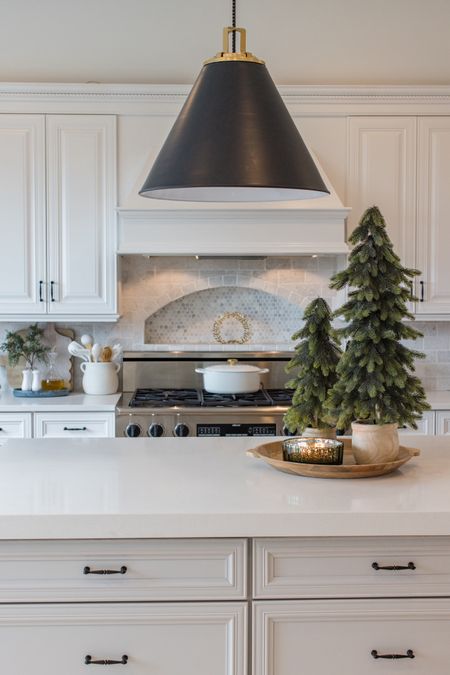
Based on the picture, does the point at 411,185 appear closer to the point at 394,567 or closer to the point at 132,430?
the point at 132,430

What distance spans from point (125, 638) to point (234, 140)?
123 cm

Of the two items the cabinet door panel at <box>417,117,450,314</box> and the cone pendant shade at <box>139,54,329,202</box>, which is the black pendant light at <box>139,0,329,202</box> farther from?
the cabinet door panel at <box>417,117,450,314</box>

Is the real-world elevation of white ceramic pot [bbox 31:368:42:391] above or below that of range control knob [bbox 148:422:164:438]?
above

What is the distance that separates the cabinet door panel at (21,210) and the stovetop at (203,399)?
2.68ft

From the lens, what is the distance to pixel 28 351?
474cm

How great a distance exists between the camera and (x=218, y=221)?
14.7 ft

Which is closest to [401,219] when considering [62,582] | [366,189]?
[366,189]

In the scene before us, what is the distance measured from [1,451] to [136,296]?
2.37 m

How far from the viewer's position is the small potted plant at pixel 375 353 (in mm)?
2293

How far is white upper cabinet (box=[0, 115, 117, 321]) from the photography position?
4.51 metres

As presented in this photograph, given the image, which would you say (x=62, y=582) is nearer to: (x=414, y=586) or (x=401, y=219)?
(x=414, y=586)

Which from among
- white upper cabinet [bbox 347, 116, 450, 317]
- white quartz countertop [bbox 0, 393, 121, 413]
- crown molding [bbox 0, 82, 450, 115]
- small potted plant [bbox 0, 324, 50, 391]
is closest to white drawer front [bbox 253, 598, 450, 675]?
white quartz countertop [bbox 0, 393, 121, 413]

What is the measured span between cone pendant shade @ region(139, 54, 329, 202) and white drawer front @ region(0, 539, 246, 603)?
2.85 ft

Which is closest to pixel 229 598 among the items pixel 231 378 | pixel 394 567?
pixel 394 567
